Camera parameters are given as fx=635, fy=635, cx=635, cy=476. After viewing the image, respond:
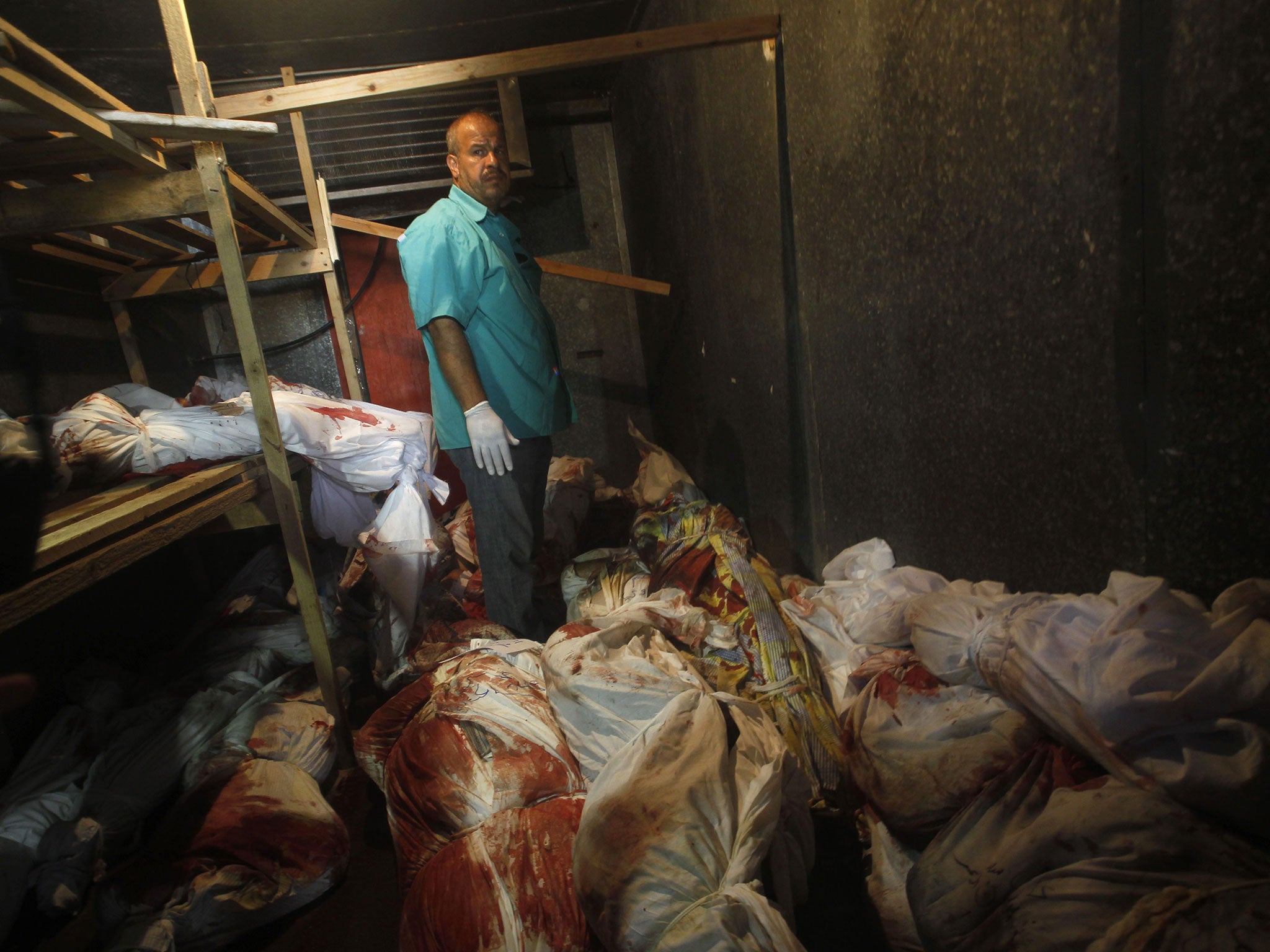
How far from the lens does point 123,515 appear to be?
1.62 m

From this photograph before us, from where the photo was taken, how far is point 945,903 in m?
0.94

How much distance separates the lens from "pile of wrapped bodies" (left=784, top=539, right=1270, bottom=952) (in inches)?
29.9

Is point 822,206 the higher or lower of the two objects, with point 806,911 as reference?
higher

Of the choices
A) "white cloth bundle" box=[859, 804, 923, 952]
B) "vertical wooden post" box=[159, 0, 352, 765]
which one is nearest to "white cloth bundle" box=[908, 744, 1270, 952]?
"white cloth bundle" box=[859, 804, 923, 952]

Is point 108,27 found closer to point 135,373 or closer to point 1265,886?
point 135,373

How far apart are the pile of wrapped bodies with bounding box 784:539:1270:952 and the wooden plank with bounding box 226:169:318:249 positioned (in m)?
2.53

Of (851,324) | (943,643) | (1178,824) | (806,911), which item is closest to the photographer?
(1178,824)

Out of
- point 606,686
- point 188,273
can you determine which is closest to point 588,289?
point 188,273

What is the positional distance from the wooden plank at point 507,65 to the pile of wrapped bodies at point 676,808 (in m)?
1.59

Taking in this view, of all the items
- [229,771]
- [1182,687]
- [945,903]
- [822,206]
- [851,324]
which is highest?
[822,206]

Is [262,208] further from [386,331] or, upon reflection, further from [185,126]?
[386,331]

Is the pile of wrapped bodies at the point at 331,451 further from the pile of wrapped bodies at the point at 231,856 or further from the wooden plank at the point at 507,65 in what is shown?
Answer: the wooden plank at the point at 507,65

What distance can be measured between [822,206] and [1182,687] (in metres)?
1.48

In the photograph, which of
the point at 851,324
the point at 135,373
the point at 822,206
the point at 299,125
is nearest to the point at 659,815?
the point at 851,324
